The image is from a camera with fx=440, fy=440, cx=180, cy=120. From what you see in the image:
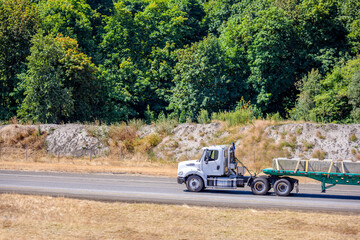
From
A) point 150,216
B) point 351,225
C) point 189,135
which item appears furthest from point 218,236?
point 189,135

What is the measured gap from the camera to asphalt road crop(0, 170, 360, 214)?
58.3ft

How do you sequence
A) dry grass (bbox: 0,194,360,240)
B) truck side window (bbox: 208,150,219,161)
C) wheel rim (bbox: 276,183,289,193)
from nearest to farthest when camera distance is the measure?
dry grass (bbox: 0,194,360,240) < wheel rim (bbox: 276,183,289,193) < truck side window (bbox: 208,150,219,161)

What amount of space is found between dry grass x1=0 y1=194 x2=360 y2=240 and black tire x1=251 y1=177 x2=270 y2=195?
4178 millimetres

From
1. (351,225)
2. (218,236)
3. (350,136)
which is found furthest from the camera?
(350,136)

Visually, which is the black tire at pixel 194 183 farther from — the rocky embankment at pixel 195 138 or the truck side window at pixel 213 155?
the rocky embankment at pixel 195 138

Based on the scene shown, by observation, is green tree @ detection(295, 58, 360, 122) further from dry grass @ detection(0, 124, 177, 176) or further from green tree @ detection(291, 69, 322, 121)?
dry grass @ detection(0, 124, 177, 176)

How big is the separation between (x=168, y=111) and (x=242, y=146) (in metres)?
23.3

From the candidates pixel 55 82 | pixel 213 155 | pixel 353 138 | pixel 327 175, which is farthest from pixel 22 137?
pixel 327 175

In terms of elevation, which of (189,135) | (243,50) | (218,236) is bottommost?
(218,236)

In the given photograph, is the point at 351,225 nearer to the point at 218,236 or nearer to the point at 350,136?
the point at 218,236

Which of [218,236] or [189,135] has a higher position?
[189,135]

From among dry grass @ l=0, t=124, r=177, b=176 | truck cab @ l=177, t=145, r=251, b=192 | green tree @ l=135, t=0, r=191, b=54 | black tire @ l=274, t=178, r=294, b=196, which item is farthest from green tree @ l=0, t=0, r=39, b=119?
black tire @ l=274, t=178, r=294, b=196

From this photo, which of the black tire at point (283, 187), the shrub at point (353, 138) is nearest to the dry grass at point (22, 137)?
the black tire at point (283, 187)

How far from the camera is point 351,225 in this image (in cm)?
1402
